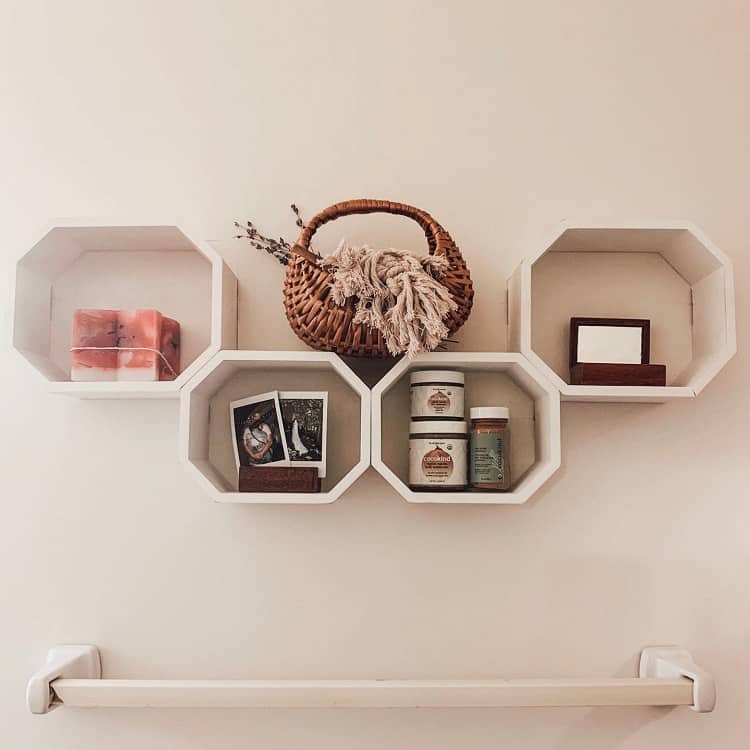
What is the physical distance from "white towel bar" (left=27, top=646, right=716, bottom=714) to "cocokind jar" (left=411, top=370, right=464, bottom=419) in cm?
32

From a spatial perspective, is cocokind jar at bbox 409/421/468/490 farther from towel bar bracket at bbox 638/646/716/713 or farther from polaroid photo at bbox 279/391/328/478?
towel bar bracket at bbox 638/646/716/713

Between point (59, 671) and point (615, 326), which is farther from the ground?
point (615, 326)

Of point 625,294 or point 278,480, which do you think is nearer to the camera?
point 278,480

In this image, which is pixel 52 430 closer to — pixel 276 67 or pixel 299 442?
pixel 299 442

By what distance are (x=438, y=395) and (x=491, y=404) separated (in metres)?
0.12

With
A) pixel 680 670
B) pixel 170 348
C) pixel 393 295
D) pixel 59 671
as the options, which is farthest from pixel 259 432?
pixel 680 670

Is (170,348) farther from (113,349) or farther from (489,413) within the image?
(489,413)

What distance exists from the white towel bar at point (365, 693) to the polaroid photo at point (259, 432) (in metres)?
0.27

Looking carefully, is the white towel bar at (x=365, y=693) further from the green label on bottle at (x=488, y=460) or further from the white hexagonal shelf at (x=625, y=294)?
the white hexagonal shelf at (x=625, y=294)

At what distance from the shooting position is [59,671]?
3.22ft

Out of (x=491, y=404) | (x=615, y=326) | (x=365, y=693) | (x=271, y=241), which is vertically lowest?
(x=365, y=693)

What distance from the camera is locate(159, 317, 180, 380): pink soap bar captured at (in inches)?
41.4

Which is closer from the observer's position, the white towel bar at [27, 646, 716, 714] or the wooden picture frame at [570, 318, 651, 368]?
the white towel bar at [27, 646, 716, 714]

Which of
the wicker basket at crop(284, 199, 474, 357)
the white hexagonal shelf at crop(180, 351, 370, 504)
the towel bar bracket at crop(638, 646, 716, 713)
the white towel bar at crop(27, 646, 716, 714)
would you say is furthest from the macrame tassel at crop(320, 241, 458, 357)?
the towel bar bracket at crop(638, 646, 716, 713)
